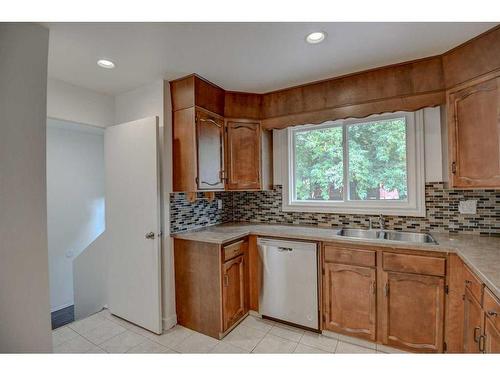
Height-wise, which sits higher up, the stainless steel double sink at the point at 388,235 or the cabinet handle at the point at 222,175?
the cabinet handle at the point at 222,175

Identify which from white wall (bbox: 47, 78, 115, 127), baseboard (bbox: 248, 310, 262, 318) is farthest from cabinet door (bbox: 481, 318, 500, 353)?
white wall (bbox: 47, 78, 115, 127)

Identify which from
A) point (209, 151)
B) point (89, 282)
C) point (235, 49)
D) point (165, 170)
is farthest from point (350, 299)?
point (89, 282)

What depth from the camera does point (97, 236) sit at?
339cm

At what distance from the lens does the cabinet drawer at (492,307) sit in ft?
3.35

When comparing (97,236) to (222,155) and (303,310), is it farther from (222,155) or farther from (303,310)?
(303,310)

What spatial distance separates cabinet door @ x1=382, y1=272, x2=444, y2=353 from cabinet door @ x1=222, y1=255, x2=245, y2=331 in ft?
3.93

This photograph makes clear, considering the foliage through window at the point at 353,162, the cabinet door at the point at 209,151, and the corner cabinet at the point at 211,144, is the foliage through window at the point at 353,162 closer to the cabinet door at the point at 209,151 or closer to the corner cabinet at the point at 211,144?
the corner cabinet at the point at 211,144

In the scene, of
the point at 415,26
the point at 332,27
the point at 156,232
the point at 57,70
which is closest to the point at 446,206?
the point at 415,26

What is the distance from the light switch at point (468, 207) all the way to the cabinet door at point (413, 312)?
723 millimetres

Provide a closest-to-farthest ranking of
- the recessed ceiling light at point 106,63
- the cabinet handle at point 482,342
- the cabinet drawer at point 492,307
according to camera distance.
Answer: the cabinet drawer at point 492,307 → the cabinet handle at point 482,342 → the recessed ceiling light at point 106,63

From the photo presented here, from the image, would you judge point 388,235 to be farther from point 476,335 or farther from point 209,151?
point 209,151

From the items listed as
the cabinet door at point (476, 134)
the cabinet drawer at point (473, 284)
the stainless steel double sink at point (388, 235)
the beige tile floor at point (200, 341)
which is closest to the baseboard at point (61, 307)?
the beige tile floor at point (200, 341)

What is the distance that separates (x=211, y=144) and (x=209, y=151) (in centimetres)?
8

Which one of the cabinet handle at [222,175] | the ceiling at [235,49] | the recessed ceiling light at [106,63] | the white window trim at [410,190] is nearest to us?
the ceiling at [235,49]
